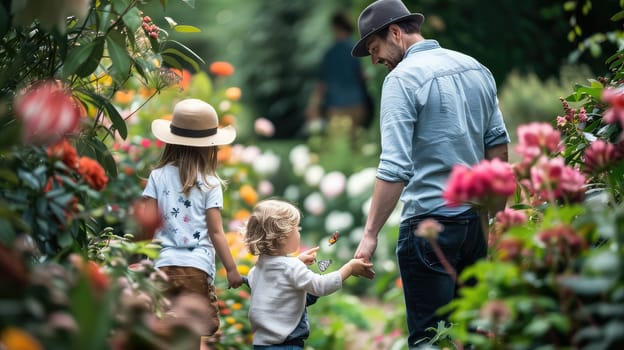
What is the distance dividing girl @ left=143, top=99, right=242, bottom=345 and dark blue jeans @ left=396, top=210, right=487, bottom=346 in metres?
0.65

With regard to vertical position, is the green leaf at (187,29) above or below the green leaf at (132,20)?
below

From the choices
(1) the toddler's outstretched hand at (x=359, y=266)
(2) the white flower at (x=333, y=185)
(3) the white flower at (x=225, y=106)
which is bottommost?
(2) the white flower at (x=333, y=185)

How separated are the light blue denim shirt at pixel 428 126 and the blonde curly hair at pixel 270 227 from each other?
0.38m

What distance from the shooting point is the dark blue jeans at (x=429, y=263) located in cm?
312

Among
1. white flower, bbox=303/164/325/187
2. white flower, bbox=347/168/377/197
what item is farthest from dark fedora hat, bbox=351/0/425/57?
white flower, bbox=303/164/325/187

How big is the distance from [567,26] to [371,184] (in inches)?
103

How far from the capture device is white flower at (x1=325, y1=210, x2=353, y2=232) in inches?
271

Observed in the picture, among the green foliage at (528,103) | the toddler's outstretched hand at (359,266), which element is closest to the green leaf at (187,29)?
the toddler's outstretched hand at (359,266)

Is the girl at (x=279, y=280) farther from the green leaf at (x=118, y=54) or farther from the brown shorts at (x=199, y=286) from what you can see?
the green leaf at (x=118, y=54)

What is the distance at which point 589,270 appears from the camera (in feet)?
5.95

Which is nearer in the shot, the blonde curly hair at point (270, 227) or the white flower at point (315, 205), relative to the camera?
the blonde curly hair at point (270, 227)

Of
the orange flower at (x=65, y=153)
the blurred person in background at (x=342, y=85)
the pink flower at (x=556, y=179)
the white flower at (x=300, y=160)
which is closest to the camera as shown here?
the pink flower at (x=556, y=179)

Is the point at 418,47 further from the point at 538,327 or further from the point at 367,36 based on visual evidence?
the point at 538,327

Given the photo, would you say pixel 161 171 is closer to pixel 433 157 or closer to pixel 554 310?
pixel 433 157
